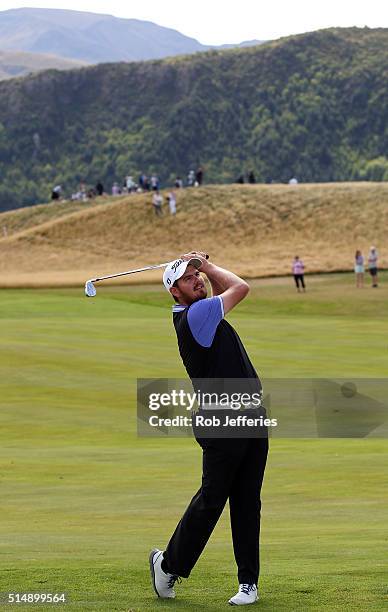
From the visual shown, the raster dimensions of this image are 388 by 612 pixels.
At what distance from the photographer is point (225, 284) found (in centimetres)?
866

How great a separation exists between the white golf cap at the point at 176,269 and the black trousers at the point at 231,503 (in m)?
1.10

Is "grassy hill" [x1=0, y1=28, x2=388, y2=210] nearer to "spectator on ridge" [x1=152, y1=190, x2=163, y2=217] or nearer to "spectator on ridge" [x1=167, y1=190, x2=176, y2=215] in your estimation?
"spectator on ridge" [x1=167, y1=190, x2=176, y2=215]

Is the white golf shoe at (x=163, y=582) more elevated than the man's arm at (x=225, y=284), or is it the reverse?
the man's arm at (x=225, y=284)

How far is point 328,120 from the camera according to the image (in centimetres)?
16512

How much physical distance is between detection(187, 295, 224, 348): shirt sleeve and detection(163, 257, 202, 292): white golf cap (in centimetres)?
28

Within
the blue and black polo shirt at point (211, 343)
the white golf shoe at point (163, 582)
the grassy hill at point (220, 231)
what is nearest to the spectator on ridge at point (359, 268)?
the grassy hill at point (220, 231)

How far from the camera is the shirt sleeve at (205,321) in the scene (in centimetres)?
822

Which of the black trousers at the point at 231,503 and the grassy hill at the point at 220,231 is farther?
the grassy hill at the point at 220,231

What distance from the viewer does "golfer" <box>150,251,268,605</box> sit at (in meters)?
8.20

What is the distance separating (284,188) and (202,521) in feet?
297

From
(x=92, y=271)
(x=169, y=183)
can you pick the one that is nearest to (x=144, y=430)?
(x=92, y=271)

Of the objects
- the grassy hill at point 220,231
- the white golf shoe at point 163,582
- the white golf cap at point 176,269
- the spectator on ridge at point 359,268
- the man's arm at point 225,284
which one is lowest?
the grassy hill at point 220,231

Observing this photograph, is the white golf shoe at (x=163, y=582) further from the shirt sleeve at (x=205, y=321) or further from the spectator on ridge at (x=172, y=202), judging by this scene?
the spectator on ridge at (x=172, y=202)

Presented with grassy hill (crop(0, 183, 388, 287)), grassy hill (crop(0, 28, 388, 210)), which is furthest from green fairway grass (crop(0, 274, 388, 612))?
grassy hill (crop(0, 28, 388, 210))
